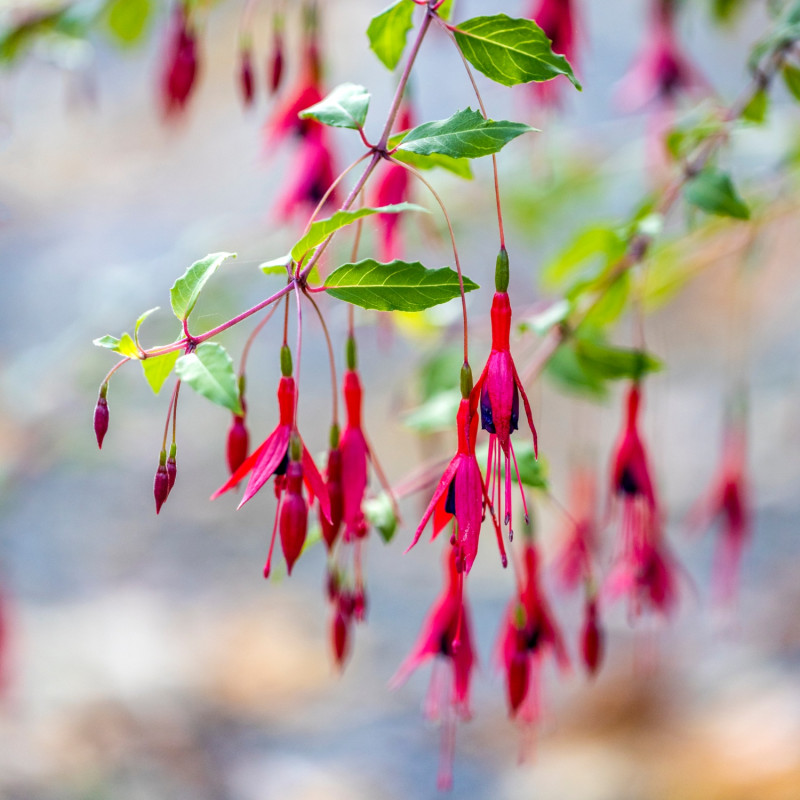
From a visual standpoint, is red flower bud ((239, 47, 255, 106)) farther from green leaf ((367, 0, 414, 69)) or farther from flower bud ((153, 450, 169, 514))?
flower bud ((153, 450, 169, 514))

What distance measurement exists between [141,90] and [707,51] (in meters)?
1.68

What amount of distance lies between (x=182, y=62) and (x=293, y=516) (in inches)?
16.7

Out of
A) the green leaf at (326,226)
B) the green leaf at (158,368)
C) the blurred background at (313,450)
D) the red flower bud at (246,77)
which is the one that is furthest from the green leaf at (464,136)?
the blurred background at (313,450)

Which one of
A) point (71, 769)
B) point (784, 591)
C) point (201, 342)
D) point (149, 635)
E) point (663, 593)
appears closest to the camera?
point (201, 342)

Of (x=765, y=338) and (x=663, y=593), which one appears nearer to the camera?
(x=663, y=593)

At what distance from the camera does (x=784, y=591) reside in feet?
5.56

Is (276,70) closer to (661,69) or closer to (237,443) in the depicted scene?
A: (237,443)

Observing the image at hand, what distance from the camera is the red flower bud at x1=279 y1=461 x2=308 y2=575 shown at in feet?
1.16

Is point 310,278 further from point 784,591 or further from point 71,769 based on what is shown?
point 784,591

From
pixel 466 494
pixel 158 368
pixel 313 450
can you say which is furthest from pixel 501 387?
pixel 313 450

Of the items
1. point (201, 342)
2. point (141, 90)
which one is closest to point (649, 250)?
point (201, 342)

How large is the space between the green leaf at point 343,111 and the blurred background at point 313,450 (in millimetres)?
431

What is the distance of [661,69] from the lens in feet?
2.77

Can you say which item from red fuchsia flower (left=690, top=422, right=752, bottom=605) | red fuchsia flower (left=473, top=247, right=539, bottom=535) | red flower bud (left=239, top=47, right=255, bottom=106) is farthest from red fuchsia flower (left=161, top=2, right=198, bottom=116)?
red fuchsia flower (left=690, top=422, right=752, bottom=605)
